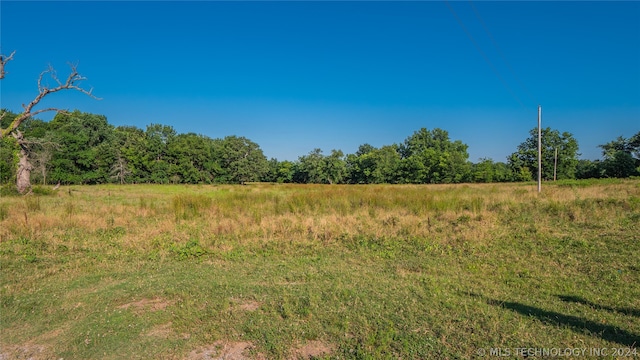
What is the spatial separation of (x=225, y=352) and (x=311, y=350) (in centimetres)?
92

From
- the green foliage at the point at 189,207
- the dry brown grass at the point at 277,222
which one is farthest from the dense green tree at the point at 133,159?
the green foliage at the point at 189,207

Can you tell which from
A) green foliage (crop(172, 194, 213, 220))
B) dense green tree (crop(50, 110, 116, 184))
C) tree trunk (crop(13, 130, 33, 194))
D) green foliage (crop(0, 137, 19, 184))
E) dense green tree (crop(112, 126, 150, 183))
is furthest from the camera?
dense green tree (crop(112, 126, 150, 183))

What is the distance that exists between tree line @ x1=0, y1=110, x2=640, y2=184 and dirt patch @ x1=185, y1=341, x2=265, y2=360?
182 feet

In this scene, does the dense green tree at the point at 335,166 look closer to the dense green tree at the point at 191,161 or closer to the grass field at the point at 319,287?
the dense green tree at the point at 191,161

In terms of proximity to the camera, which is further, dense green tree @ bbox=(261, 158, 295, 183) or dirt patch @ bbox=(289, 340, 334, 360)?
dense green tree @ bbox=(261, 158, 295, 183)

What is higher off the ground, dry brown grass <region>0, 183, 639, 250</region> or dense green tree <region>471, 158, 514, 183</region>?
dense green tree <region>471, 158, 514, 183</region>

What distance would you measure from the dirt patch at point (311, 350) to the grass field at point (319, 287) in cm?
2

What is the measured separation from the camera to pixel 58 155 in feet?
160

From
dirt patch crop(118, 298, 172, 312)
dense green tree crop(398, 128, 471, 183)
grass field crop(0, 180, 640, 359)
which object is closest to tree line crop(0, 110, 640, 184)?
dense green tree crop(398, 128, 471, 183)

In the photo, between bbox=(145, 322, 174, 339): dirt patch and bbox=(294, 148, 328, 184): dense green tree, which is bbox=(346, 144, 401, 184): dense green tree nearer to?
bbox=(294, 148, 328, 184): dense green tree

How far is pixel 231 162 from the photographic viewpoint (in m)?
67.0

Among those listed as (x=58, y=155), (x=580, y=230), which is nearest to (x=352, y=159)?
(x=58, y=155)

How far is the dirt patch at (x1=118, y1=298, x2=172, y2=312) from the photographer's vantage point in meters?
4.64

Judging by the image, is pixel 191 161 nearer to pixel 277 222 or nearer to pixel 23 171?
pixel 23 171
